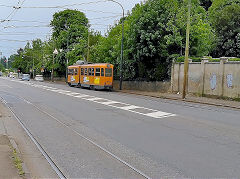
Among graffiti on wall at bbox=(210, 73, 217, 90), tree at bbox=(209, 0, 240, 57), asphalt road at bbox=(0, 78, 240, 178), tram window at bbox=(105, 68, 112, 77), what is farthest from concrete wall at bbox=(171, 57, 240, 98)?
tree at bbox=(209, 0, 240, 57)

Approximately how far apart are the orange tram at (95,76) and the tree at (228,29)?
13.3 meters

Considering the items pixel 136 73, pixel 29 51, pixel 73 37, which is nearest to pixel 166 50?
pixel 136 73

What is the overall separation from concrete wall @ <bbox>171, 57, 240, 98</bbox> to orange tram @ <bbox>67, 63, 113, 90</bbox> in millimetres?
8260

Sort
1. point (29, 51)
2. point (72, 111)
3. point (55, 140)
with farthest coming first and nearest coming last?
1. point (29, 51)
2. point (72, 111)
3. point (55, 140)

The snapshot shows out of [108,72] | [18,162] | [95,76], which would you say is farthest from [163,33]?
[18,162]

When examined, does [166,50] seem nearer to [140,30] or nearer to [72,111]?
[140,30]

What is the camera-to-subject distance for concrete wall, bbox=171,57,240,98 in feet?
73.6

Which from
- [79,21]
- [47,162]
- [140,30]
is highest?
[79,21]

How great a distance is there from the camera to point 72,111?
14.9 m

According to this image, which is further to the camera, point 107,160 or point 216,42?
point 216,42

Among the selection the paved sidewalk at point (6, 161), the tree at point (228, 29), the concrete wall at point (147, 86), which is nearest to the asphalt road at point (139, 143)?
the paved sidewalk at point (6, 161)

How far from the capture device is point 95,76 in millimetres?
34531

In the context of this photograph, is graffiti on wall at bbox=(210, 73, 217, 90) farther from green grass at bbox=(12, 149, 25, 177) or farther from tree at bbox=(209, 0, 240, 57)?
green grass at bbox=(12, 149, 25, 177)

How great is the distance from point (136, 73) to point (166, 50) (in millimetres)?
6920
